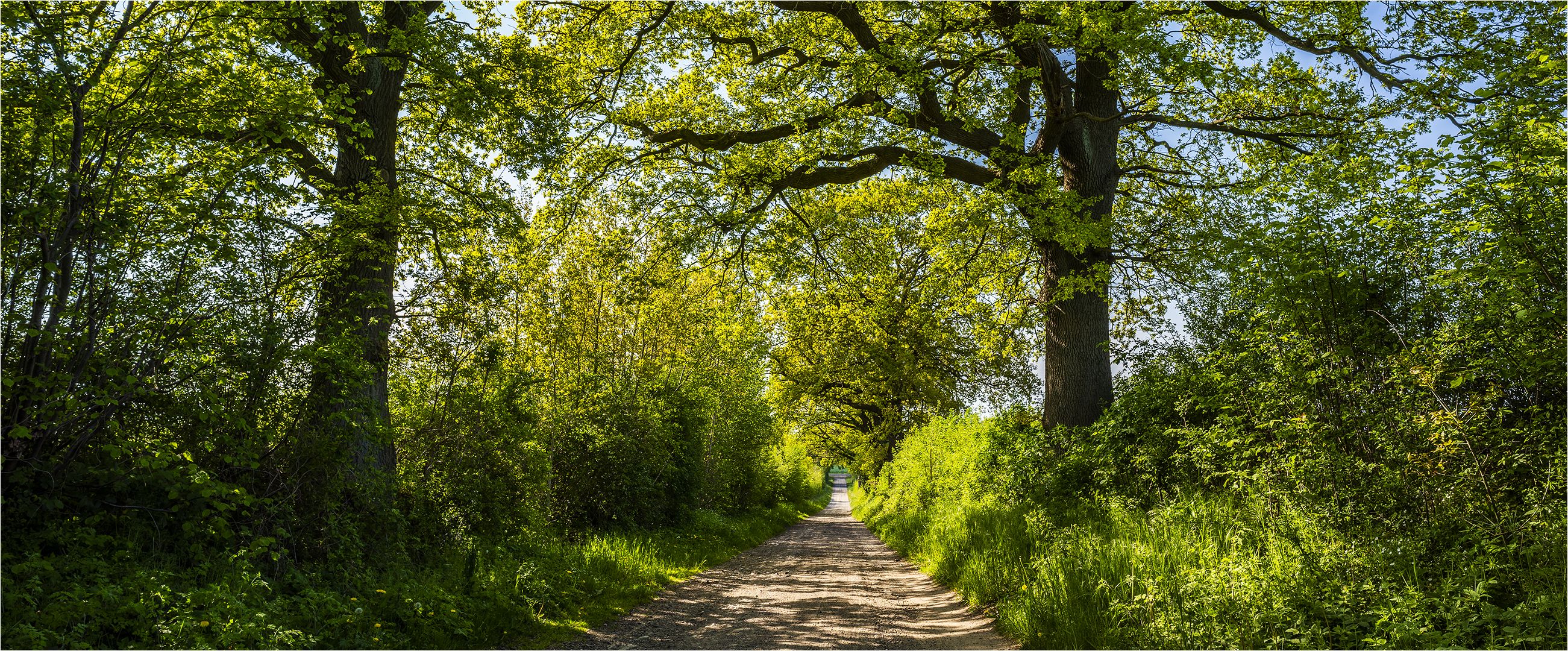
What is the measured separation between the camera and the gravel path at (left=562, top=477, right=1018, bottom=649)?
7.43 meters

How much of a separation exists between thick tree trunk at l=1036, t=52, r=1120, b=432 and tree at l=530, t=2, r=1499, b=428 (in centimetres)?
3

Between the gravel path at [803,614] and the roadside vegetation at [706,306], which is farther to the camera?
the gravel path at [803,614]

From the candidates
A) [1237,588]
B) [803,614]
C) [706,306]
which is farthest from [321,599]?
[706,306]

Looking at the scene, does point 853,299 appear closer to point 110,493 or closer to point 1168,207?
point 1168,207

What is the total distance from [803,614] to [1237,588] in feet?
16.1

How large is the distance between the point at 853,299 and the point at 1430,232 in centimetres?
1094

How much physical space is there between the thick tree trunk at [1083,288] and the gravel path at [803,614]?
3648 millimetres

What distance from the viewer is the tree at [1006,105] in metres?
10.4

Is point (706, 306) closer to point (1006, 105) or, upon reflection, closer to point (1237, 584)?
point (1006, 105)

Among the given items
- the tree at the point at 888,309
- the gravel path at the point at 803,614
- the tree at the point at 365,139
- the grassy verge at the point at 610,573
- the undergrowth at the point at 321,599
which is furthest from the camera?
the tree at the point at 888,309

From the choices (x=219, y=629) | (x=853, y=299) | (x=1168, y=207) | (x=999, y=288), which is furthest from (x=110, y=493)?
(x=1168, y=207)

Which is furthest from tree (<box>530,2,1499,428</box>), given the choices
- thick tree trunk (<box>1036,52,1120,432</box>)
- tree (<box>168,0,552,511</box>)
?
tree (<box>168,0,552,511</box>)

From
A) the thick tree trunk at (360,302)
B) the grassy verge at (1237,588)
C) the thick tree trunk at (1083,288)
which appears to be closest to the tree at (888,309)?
the thick tree trunk at (1083,288)

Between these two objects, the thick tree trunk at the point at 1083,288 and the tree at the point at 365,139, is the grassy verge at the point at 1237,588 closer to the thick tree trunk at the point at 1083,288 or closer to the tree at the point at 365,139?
the thick tree trunk at the point at 1083,288
